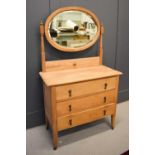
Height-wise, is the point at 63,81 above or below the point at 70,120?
above

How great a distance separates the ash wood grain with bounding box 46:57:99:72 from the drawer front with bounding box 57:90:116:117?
0.47 m

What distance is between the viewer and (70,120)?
179cm

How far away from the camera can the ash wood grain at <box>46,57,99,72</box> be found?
1.97 meters

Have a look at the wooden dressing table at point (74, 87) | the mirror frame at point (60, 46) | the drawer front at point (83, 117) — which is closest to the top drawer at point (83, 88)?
the wooden dressing table at point (74, 87)

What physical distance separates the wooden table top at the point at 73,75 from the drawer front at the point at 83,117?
1.30 feet

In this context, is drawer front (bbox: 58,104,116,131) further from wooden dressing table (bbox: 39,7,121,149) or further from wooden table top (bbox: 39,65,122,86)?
wooden table top (bbox: 39,65,122,86)

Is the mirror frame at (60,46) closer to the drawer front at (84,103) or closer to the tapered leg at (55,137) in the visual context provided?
the drawer front at (84,103)

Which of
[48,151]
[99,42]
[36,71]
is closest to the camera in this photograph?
[48,151]

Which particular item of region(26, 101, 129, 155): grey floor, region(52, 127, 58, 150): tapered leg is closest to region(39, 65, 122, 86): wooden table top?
region(52, 127, 58, 150): tapered leg

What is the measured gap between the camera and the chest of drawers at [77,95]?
5.51 ft
